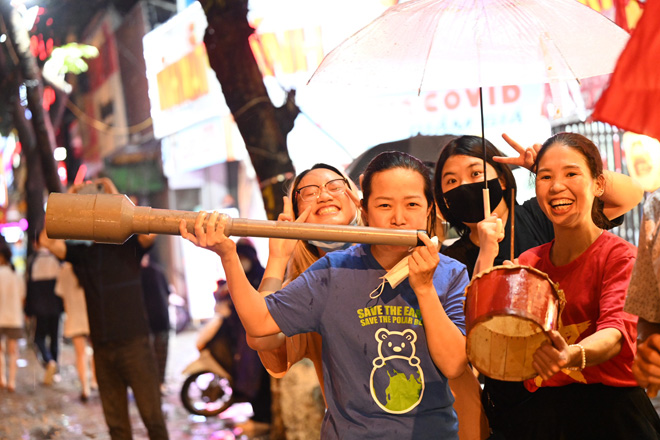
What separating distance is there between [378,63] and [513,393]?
146 centimetres

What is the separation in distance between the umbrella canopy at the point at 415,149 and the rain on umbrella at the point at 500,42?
5.63 feet

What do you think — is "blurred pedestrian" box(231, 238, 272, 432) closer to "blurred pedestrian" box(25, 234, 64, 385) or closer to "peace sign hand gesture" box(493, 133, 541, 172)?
"peace sign hand gesture" box(493, 133, 541, 172)

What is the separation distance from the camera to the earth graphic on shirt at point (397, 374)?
2346 mm

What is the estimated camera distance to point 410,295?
246cm

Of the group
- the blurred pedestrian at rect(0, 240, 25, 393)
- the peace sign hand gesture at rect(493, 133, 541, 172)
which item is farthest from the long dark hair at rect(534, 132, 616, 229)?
the blurred pedestrian at rect(0, 240, 25, 393)

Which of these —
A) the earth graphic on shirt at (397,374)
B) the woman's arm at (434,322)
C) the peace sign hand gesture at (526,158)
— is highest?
the peace sign hand gesture at (526,158)

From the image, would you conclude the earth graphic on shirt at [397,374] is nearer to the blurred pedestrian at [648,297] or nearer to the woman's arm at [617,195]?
the blurred pedestrian at [648,297]

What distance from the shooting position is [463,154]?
3248mm

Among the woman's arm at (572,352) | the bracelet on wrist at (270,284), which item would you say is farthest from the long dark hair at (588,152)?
the bracelet on wrist at (270,284)

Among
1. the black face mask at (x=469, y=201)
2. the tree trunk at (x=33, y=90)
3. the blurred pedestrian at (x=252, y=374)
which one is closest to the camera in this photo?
the black face mask at (x=469, y=201)

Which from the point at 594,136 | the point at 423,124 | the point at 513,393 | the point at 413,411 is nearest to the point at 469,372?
the point at 513,393

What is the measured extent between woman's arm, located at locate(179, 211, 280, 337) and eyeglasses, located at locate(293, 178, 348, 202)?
2.70 ft

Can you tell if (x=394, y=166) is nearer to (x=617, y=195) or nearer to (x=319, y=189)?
(x=319, y=189)

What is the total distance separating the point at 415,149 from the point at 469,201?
6.80 ft
